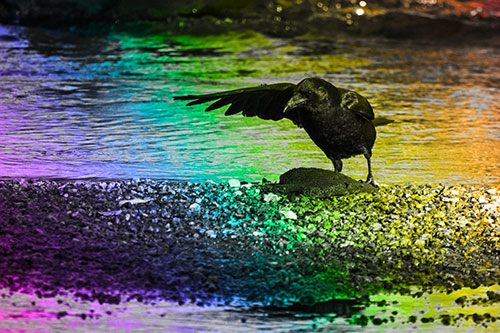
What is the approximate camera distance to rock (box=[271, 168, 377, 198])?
23.2 feet

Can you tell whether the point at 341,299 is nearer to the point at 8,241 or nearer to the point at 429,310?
the point at 429,310

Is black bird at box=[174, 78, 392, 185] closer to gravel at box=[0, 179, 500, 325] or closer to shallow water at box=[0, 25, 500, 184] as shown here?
gravel at box=[0, 179, 500, 325]

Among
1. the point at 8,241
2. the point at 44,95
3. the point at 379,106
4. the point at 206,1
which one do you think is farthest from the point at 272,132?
the point at 206,1

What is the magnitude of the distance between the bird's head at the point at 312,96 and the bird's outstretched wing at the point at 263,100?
0.30m

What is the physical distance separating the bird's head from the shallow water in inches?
44.4

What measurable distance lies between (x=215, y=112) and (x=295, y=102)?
4.34 meters

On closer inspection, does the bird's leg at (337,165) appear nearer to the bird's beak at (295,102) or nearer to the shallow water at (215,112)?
the shallow water at (215,112)

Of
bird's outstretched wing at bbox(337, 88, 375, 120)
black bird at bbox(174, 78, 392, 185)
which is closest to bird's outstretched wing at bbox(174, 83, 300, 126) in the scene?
black bird at bbox(174, 78, 392, 185)

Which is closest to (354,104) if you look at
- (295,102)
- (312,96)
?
(312,96)

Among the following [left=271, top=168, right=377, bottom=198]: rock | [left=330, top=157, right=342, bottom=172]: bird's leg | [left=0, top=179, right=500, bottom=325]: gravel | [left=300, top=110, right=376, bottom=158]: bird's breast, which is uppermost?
[left=300, top=110, right=376, bottom=158]: bird's breast

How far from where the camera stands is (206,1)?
1920 cm

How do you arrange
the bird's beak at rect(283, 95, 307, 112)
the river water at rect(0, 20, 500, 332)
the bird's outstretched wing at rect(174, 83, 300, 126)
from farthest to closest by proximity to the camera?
the bird's outstretched wing at rect(174, 83, 300, 126)
the bird's beak at rect(283, 95, 307, 112)
the river water at rect(0, 20, 500, 332)

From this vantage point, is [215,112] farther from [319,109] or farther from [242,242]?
[242,242]

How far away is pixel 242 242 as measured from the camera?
5.95m
